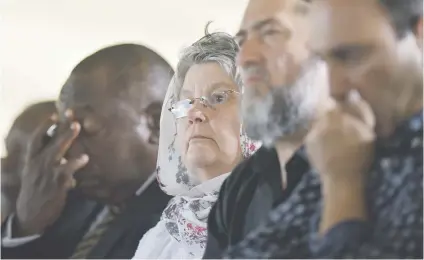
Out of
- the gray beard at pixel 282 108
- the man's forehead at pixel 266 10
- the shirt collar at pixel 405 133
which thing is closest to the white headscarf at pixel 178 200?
the gray beard at pixel 282 108

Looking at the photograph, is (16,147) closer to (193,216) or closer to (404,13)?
(193,216)

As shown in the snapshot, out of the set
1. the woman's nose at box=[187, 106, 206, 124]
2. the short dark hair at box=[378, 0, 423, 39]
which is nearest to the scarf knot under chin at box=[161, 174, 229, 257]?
the woman's nose at box=[187, 106, 206, 124]

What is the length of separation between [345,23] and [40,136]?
655 mm

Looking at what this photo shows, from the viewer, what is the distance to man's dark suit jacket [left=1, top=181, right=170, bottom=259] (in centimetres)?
117

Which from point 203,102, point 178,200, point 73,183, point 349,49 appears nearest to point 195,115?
point 203,102

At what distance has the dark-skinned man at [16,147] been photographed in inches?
48.3

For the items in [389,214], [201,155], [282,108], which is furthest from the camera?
[201,155]

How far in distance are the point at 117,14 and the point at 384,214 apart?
0.68 meters

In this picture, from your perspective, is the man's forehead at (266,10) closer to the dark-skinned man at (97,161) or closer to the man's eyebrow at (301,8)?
the man's eyebrow at (301,8)

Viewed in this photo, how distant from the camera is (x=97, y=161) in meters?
1.21

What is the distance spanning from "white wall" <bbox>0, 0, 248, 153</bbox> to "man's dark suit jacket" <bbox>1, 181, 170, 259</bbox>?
228mm

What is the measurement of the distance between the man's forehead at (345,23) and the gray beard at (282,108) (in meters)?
0.05

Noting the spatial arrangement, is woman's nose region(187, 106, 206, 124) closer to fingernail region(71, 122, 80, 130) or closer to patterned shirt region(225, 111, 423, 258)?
fingernail region(71, 122, 80, 130)

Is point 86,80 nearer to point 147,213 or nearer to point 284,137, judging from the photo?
point 147,213
